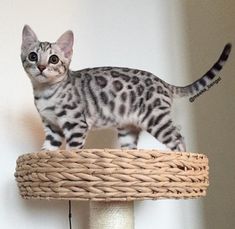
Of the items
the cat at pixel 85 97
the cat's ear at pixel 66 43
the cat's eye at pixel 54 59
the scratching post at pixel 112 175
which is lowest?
the scratching post at pixel 112 175

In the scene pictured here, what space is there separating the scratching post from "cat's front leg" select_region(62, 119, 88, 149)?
0.34ft

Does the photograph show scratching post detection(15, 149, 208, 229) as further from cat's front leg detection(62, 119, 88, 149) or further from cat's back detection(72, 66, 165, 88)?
cat's back detection(72, 66, 165, 88)

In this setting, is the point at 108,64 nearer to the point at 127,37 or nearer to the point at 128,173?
the point at 127,37

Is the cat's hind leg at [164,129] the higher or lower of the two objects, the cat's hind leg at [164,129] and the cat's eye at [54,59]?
the lower

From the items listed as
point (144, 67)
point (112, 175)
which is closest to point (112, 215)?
point (112, 175)

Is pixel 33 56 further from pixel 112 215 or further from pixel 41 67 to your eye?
pixel 112 215

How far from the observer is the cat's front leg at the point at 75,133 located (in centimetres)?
95

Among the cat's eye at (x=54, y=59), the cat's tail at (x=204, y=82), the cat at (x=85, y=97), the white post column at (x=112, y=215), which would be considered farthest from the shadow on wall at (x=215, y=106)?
the cat's eye at (x=54, y=59)

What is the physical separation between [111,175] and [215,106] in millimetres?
648

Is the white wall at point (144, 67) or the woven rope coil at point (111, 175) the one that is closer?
the woven rope coil at point (111, 175)

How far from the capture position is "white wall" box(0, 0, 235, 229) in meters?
1.23

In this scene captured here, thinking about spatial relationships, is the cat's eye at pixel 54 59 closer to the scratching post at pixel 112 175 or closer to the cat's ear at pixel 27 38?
the cat's ear at pixel 27 38

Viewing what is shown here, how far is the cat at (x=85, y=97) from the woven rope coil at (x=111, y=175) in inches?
5.2

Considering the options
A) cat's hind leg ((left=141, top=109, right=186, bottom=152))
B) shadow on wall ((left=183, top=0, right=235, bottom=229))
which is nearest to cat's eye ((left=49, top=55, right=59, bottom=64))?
cat's hind leg ((left=141, top=109, right=186, bottom=152))
